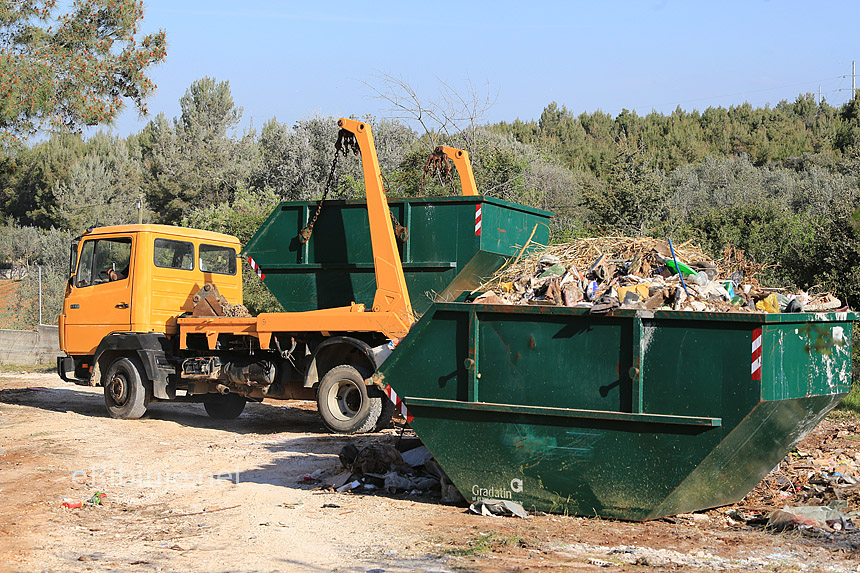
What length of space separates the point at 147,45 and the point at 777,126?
39.5 m

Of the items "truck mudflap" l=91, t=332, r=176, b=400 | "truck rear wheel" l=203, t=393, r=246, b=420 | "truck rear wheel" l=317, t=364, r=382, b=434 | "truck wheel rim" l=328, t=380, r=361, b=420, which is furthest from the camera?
"truck rear wheel" l=203, t=393, r=246, b=420

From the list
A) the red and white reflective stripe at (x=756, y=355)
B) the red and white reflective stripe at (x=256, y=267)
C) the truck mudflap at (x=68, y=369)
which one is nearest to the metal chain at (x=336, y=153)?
the red and white reflective stripe at (x=256, y=267)

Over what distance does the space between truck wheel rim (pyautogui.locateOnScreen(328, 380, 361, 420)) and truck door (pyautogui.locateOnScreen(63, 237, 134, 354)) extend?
3595 millimetres

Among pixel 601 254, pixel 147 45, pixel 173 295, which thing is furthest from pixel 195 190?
pixel 601 254

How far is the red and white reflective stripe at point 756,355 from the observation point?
5281 mm

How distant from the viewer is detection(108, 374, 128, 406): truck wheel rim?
39.0 ft

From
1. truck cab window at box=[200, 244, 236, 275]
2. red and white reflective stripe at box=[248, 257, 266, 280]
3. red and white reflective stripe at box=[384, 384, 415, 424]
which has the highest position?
truck cab window at box=[200, 244, 236, 275]

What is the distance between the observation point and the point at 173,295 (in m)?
12.0

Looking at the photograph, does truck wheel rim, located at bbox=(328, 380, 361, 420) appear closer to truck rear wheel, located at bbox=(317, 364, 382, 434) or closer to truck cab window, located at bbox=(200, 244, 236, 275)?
truck rear wheel, located at bbox=(317, 364, 382, 434)

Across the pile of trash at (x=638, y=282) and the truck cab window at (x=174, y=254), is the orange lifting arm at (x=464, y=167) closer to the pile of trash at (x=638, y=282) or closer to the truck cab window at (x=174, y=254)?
the pile of trash at (x=638, y=282)

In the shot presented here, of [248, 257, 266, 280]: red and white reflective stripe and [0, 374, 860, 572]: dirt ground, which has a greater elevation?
[248, 257, 266, 280]: red and white reflective stripe

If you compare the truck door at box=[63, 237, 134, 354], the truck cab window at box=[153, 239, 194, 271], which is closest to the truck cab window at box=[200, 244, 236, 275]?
the truck cab window at box=[153, 239, 194, 271]

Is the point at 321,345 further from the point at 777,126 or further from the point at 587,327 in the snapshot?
the point at 777,126

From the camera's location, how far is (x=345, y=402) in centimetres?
1005
